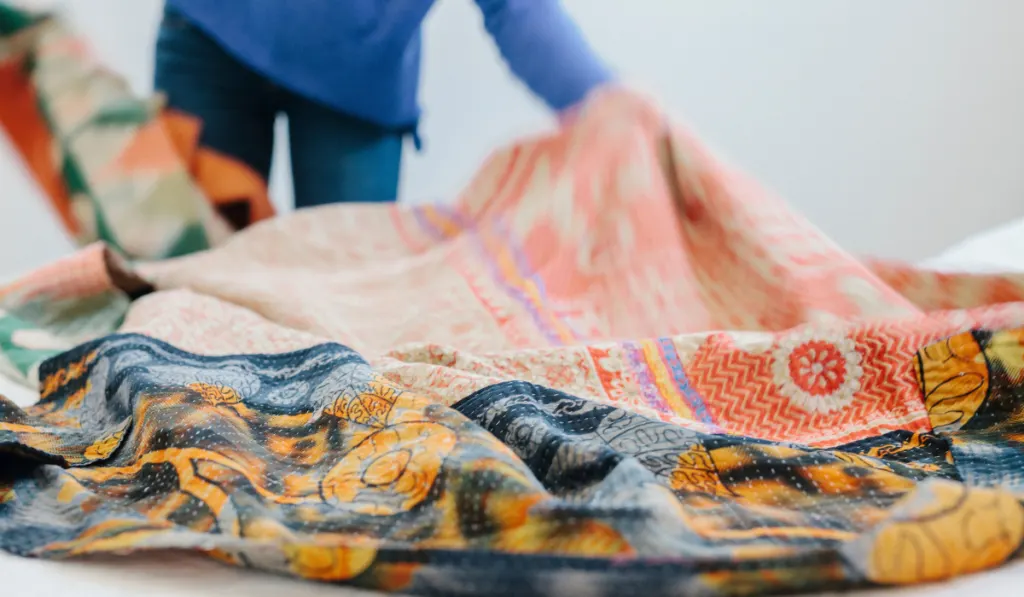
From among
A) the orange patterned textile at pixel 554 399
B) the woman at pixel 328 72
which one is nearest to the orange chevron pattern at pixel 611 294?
the orange patterned textile at pixel 554 399

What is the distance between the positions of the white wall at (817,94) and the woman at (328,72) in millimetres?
508

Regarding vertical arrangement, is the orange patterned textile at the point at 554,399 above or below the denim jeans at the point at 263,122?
below

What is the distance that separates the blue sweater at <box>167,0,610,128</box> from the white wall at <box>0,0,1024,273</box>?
596mm

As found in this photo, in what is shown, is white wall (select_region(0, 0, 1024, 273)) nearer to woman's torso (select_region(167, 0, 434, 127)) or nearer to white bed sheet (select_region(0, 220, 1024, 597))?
woman's torso (select_region(167, 0, 434, 127))

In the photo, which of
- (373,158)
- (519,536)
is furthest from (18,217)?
(519,536)

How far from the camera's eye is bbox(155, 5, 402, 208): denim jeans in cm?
120

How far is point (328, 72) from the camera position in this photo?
1.12m

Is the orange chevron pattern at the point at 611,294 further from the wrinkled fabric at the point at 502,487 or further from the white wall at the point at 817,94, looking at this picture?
the white wall at the point at 817,94

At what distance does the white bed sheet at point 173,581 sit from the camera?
363mm

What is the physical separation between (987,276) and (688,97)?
1.27 m

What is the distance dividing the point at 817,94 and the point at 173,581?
1.83 meters

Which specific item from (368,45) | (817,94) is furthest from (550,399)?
(817,94)

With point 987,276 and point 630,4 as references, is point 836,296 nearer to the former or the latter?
point 987,276

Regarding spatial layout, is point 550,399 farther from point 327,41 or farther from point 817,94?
point 817,94
